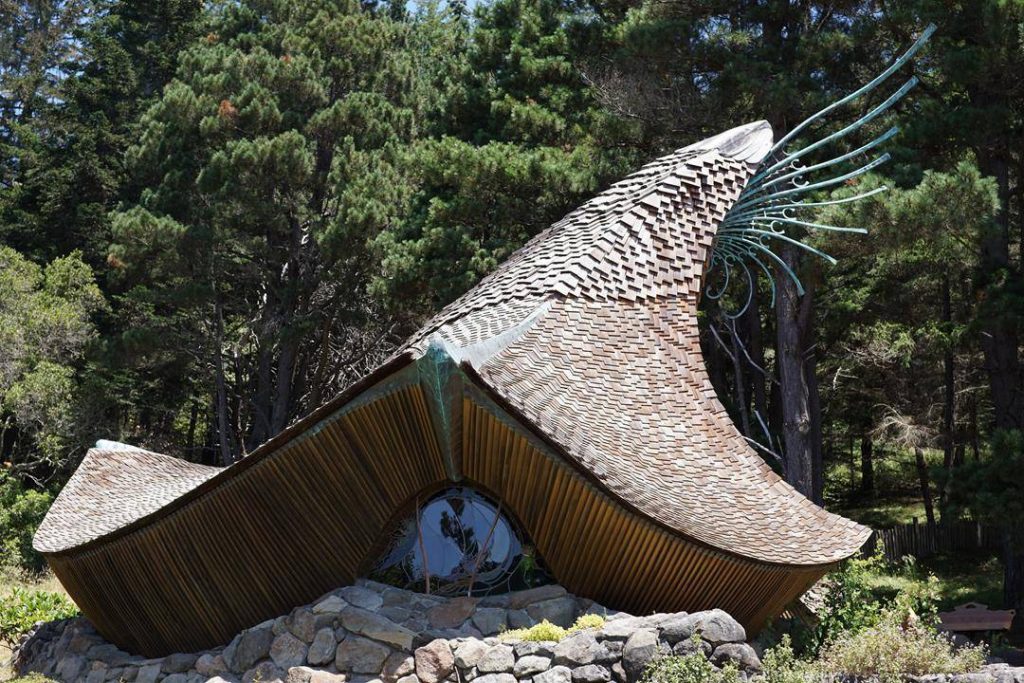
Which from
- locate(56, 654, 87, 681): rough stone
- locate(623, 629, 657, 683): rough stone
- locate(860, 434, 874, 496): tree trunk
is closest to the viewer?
locate(623, 629, 657, 683): rough stone

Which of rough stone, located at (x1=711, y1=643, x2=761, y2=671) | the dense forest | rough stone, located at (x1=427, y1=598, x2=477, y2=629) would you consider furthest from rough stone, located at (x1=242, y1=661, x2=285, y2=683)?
the dense forest

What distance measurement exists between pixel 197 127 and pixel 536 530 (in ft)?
56.2

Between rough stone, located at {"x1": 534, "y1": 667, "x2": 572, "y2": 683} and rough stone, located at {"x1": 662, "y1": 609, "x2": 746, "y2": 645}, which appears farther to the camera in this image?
rough stone, located at {"x1": 662, "y1": 609, "x2": 746, "y2": 645}

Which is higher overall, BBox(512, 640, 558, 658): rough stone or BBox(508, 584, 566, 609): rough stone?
BBox(508, 584, 566, 609): rough stone

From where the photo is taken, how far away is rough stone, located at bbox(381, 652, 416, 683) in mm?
8312

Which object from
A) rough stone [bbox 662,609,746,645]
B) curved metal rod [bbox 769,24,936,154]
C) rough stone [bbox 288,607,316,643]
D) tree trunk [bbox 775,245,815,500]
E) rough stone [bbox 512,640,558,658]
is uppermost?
curved metal rod [bbox 769,24,936,154]

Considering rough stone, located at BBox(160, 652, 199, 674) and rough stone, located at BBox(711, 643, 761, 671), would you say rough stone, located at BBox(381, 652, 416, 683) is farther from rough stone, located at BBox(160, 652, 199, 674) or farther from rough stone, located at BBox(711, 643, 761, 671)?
rough stone, located at BBox(711, 643, 761, 671)

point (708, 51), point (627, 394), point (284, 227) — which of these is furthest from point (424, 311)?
point (627, 394)

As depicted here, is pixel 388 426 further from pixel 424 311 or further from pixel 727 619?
pixel 424 311

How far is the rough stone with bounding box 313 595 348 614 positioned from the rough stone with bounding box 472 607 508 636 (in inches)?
38.1

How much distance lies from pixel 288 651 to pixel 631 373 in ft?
11.8

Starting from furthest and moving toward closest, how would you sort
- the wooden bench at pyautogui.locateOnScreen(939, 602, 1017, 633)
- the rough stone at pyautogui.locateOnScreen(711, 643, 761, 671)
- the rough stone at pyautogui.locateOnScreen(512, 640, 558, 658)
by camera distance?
the wooden bench at pyautogui.locateOnScreen(939, 602, 1017, 633) → the rough stone at pyautogui.locateOnScreen(512, 640, 558, 658) → the rough stone at pyautogui.locateOnScreen(711, 643, 761, 671)

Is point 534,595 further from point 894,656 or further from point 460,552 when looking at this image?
point 894,656

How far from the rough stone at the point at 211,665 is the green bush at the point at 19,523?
40.8 feet
